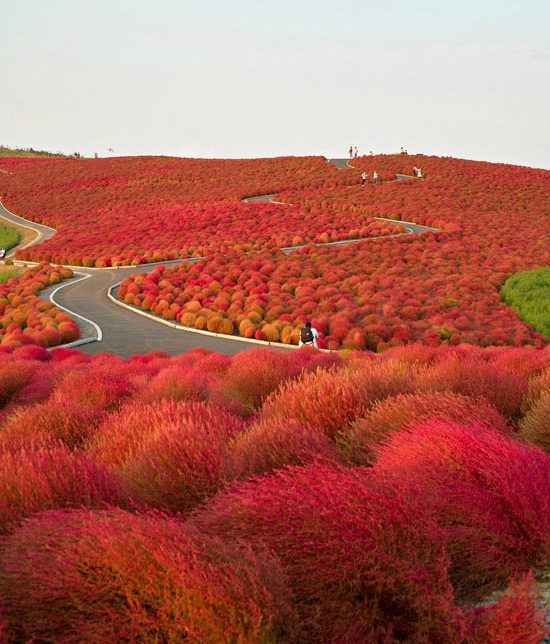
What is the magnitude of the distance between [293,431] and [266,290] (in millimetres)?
20726

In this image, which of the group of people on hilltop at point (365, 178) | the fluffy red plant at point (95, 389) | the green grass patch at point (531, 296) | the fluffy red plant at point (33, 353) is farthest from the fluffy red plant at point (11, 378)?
the group of people on hilltop at point (365, 178)

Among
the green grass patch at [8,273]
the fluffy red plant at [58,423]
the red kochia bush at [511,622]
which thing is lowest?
the green grass patch at [8,273]

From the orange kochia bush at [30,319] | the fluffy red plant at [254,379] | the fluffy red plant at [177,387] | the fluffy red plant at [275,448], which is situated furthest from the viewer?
the orange kochia bush at [30,319]

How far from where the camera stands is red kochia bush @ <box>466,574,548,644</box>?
3256 millimetres

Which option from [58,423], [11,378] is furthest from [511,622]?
[11,378]

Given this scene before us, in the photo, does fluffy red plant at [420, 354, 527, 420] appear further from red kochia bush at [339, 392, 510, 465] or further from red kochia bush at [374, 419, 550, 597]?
red kochia bush at [374, 419, 550, 597]

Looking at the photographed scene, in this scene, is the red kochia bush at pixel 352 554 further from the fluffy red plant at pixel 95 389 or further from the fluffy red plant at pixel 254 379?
the fluffy red plant at pixel 95 389

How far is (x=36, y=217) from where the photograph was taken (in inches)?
2136

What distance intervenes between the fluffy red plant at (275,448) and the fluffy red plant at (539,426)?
182 centimetres

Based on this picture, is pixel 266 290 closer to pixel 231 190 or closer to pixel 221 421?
pixel 221 421

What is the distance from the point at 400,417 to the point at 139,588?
3023mm

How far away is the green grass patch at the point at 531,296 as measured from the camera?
23.9 metres

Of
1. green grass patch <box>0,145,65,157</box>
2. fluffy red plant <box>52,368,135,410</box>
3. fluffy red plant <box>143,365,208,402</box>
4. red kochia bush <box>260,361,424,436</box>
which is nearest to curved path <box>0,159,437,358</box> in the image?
fluffy red plant <box>52,368,135,410</box>

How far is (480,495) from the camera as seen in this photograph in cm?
437
